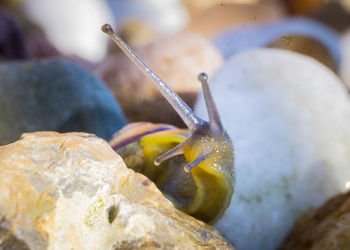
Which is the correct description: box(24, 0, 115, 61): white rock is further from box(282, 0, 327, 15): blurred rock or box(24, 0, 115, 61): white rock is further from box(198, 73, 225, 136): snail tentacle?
box(198, 73, 225, 136): snail tentacle

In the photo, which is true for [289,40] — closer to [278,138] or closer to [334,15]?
[278,138]

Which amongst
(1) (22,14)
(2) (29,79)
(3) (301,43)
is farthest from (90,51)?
(2) (29,79)

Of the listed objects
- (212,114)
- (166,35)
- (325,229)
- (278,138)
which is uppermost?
(166,35)

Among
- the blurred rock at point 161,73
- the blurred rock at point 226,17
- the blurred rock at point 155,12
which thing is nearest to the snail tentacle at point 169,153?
the blurred rock at point 161,73

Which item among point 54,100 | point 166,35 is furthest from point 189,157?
point 166,35

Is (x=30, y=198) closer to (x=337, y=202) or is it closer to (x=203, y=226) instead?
(x=203, y=226)
